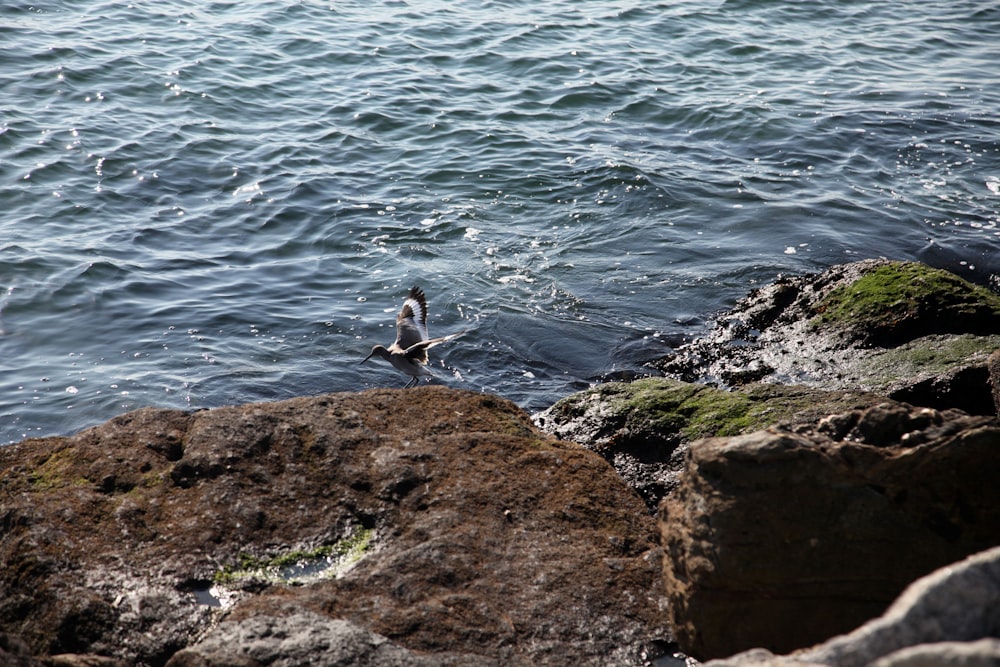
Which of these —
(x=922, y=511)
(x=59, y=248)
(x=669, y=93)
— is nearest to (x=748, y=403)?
(x=922, y=511)

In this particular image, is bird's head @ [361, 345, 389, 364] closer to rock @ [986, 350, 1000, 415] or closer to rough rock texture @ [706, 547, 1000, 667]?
rock @ [986, 350, 1000, 415]

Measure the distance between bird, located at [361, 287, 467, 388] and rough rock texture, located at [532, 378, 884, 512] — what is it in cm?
177

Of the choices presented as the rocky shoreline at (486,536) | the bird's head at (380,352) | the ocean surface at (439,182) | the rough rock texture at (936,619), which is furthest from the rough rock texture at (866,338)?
the rough rock texture at (936,619)

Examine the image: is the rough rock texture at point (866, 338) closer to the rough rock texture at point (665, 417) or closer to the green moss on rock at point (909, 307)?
the green moss on rock at point (909, 307)

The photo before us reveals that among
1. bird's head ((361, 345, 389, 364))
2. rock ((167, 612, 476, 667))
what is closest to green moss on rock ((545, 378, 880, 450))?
bird's head ((361, 345, 389, 364))

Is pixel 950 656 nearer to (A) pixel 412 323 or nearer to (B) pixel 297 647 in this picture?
(B) pixel 297 647

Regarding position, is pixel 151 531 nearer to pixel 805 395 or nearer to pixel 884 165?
pixel 805 395

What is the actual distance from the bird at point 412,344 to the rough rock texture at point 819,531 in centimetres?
414

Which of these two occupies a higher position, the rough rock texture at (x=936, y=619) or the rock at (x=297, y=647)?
the rough rock texture at (x=936, y=619)

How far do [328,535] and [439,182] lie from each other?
27.6 feet

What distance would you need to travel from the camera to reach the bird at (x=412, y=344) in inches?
313

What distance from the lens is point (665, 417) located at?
5.97 meters

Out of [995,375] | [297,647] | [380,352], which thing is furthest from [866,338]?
[297,647]

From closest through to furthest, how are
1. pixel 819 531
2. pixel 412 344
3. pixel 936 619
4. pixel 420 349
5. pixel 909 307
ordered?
pixel 936 619 → pixel 819 531 → pixel 909 307 → pixel 420 349 → pixel 412 344
